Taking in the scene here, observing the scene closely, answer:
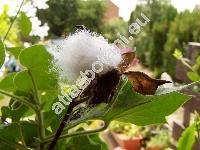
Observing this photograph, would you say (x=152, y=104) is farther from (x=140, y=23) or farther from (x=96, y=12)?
(x=96, y=12)

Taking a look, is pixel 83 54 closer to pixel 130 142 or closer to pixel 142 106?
pixel 142 106

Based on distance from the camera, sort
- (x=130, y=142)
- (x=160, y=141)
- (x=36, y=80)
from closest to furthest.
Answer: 1. (x=36, y=80)
2. (x=160, y=141)
3. (x=130, y=142)

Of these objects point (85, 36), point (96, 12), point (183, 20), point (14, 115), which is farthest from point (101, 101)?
point (96, 12)

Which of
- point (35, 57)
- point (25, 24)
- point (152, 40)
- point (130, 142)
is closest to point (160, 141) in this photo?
point (130, 142)

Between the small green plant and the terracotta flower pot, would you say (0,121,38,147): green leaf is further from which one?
the small green plant

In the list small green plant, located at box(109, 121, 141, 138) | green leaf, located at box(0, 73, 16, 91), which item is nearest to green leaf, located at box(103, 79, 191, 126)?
green leaf, located at box(0, 73, 16, 91)

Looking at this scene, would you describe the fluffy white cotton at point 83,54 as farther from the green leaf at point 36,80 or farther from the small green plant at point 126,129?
the small green plant at point 126,129

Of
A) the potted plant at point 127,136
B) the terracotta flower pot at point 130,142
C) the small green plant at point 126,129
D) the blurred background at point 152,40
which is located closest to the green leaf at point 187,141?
the blurred background at point 152,40
